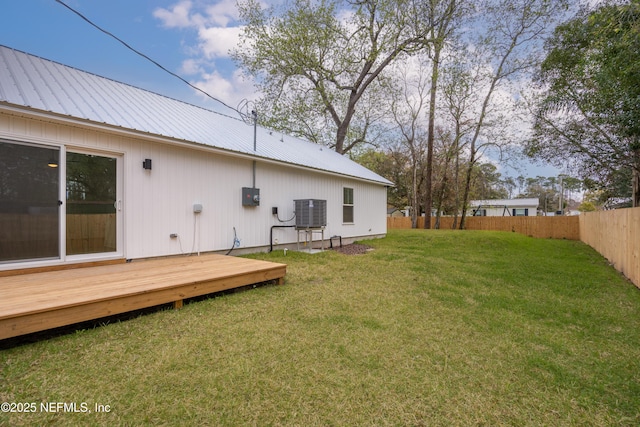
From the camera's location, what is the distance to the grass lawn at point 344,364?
1.69 m

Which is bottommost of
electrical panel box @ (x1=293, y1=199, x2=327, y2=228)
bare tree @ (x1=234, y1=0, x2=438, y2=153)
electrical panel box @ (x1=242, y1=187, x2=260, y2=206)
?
electrical panel box @ (x1=293, y1=199, x2=327, y2=228)

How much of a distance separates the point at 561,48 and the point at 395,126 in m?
14.2

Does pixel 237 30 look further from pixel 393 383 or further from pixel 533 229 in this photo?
pixel 533 229

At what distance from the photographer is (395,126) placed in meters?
21.1

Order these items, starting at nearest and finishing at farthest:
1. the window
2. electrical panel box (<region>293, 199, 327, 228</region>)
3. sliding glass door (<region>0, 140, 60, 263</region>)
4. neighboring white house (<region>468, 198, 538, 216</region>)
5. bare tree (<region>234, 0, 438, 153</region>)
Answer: sliding glass door (<region>0, 140, 60, 263</region>) < electrical panel box (<region>293, 199, 327, 228</region>) < the window < bare tree (<region>234, 0, 438, 153</region>) < neighboring white house (<region>468, 198, 538, 216</region>)

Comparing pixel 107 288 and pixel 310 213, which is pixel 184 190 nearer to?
pixel 107 288

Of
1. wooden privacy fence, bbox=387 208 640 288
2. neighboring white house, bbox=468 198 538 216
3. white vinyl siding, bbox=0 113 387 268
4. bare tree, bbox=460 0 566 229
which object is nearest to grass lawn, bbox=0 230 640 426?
wooden privacy fence, bbox=387 208 640 288

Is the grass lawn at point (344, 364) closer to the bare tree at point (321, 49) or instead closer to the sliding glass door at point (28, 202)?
the sliding glass door at point (28, 202)

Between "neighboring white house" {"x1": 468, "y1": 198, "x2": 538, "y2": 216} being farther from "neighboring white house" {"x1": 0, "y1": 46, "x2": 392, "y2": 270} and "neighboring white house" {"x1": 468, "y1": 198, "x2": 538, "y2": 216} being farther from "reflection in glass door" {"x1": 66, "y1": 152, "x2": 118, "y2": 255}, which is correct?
"reflection in glass door" {"x1": 66, "y1": 152, "x2": 118, "y2": 255}

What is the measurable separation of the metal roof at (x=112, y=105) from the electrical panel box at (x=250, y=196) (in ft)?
2.62

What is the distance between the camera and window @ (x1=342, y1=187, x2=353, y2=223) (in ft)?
32.5

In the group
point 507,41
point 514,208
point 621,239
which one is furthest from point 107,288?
point 514,208

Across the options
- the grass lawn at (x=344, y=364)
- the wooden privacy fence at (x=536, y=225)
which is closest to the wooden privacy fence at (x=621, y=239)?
the grass lawn at (x=344, y=364)

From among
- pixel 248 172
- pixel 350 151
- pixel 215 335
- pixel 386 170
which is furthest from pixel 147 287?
pixel 386 170
